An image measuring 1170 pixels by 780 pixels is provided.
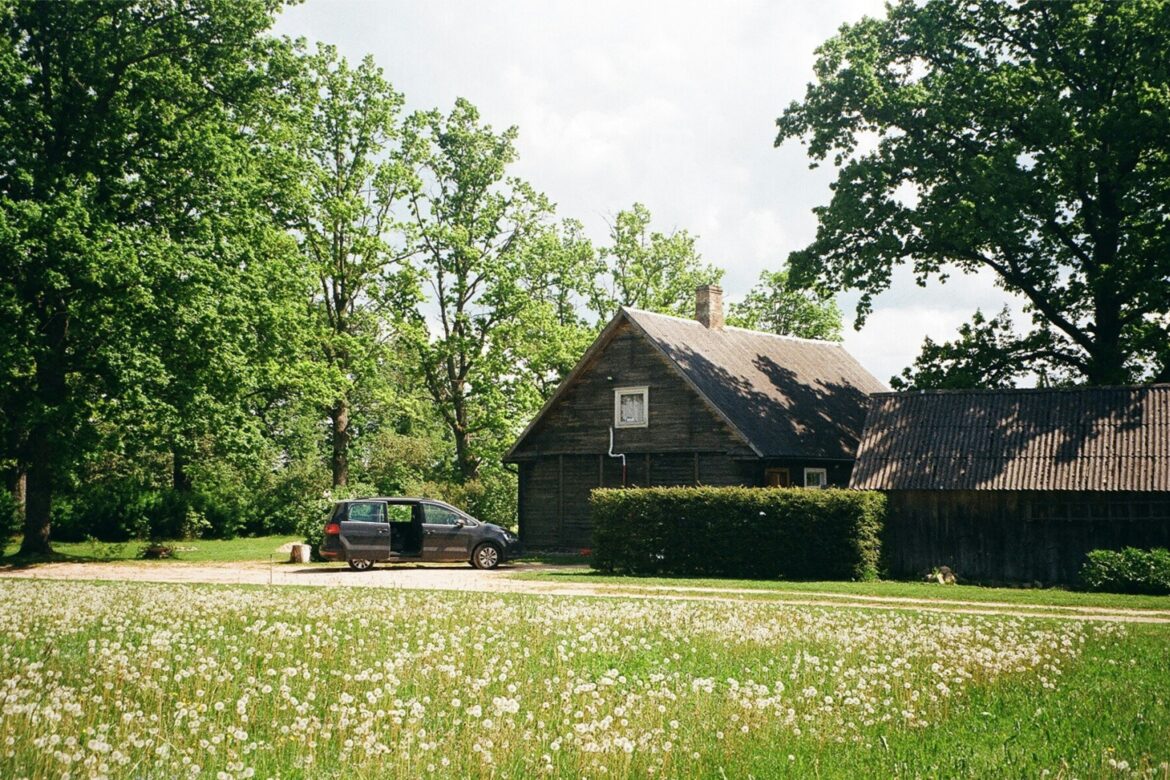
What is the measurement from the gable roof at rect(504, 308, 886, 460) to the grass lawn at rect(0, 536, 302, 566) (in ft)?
31.9

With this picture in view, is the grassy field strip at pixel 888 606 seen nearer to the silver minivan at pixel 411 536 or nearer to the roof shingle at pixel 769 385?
the silver minivan at pixel 411 536

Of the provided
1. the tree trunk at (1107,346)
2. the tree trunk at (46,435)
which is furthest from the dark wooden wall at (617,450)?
the tree trunk at (46,435)

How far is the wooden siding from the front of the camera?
113ft

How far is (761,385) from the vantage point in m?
37.2

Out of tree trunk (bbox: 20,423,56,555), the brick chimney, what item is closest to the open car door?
tree trunk (bbox: 20,423,56,555)

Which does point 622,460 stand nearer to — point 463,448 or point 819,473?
point 819,473

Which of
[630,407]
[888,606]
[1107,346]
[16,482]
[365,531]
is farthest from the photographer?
[16,482]

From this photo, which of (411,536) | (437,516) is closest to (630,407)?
(437,516)

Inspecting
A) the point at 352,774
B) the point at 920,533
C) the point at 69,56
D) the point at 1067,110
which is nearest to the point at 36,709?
the point at 352,774

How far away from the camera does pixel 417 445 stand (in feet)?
170

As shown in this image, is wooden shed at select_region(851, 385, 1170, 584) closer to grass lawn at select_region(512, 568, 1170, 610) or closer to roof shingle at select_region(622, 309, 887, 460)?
grass lawn at select_region(512, 568, 1170, 610)

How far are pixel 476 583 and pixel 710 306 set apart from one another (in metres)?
18.8

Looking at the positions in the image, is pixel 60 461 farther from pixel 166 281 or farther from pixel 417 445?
pixel 417 445

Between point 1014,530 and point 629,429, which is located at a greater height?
point 629,429
